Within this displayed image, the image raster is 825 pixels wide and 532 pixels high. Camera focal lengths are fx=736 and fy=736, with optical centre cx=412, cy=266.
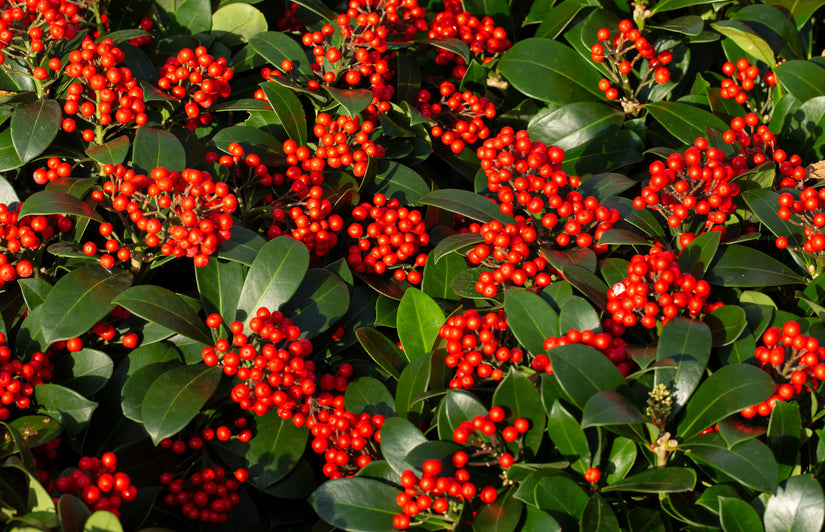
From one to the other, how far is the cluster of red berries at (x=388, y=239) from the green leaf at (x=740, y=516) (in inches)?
58.5

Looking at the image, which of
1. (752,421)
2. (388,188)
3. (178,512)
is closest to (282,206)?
(388,188)

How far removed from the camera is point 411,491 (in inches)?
92.1

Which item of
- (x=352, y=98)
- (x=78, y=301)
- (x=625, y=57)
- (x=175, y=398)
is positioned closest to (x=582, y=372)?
(x=175, y=398)

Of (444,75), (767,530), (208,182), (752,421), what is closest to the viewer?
(767,530)

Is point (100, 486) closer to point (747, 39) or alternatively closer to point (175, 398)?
point (175, 398)

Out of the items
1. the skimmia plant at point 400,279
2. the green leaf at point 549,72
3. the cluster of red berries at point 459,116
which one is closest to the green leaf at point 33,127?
the skimmia plant at point 400,279

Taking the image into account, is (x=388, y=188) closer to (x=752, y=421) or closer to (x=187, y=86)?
(x=187, y=86)

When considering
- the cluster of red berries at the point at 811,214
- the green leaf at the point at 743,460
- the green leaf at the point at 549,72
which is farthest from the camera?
the green leaf at the point at 549,72

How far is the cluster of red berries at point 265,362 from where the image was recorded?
2.56 metres

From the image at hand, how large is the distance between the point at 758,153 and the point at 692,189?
517 millimetres

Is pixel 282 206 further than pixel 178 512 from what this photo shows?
Yes

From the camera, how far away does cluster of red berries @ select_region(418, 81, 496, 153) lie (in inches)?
136

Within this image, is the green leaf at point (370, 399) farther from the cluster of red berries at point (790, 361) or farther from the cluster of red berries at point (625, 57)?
the cluster of red berries at point (625, 57)

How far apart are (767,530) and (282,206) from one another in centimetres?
212
